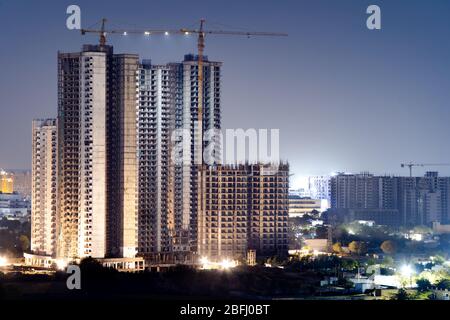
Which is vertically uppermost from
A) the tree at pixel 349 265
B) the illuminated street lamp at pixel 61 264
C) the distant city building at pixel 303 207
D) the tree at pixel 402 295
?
the distant city building at pixel 303 207

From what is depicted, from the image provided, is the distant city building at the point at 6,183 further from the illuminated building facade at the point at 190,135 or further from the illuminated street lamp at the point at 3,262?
the illuminated building facade at the point at 190,135

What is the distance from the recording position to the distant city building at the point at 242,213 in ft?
30.5

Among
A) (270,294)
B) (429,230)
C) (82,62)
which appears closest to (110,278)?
(270,294)

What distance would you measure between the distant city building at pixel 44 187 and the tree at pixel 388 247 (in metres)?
4.18

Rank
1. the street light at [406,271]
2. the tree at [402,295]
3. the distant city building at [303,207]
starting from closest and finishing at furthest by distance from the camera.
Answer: the tree at [402,295] → the street light at [406,271] → the distant city building at [303,207]

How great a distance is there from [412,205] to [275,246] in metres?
5.65

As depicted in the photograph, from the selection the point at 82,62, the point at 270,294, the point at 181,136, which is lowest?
the point at 270,294

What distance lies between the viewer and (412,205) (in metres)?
14.6

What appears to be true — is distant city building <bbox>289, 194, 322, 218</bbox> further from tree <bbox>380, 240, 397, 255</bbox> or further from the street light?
the street light

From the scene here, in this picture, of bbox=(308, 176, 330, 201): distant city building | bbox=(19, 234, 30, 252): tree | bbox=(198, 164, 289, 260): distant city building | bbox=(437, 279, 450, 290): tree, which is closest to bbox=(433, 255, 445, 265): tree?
bbox=(198, 164, 289, 260): distant city building

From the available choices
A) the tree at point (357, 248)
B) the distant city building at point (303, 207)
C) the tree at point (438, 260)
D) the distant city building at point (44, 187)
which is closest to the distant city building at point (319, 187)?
the distant city building at point (303, 207)

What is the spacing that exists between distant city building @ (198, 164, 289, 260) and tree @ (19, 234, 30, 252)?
5.66ft

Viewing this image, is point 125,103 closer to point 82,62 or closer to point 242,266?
point 82,62
